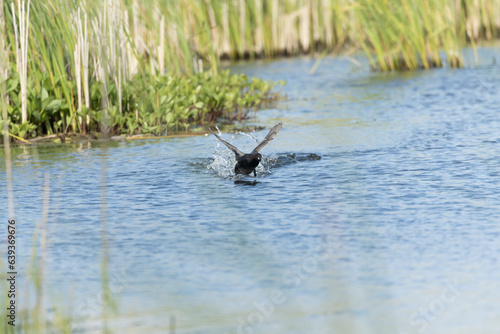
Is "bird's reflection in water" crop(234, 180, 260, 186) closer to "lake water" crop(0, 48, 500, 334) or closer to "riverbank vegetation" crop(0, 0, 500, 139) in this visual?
"lake water" crop(0, 48, 500, 334)

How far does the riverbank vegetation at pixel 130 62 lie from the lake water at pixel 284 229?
0.48 meters

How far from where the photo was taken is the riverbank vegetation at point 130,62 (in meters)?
8.33

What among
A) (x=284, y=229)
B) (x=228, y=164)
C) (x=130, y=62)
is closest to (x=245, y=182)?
(x=228, y=164)

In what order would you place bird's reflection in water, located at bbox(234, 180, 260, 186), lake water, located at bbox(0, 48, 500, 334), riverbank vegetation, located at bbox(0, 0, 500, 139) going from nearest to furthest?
lake water, located at bbox(0, 48, 500, 334) → bird's reflection in water, located at bbox(234, 180, 260, 186) → riverbank vegetation, located at bbox(0, 0, 500, 139)

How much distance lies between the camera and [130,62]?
10453 mm

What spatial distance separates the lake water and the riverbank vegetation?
0.48 m

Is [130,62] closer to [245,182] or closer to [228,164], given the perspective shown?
[228,164]

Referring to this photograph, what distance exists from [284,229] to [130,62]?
5675 millimetres

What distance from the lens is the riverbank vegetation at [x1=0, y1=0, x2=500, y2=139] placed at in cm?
833

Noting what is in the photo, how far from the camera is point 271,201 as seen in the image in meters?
6.14

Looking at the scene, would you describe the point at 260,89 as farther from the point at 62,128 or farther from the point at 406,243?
the point at 406,243

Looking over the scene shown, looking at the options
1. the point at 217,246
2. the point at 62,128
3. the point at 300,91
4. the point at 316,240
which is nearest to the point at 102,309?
the point at 217,246

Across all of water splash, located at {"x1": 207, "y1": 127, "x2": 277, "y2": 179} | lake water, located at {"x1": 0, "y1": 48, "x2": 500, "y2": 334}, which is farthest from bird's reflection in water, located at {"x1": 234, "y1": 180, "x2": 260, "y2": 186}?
water splash, located at {"x1": 207, "y1": 127, "x2": 277, "y2": 179}

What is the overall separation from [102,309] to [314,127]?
599 centimetres
